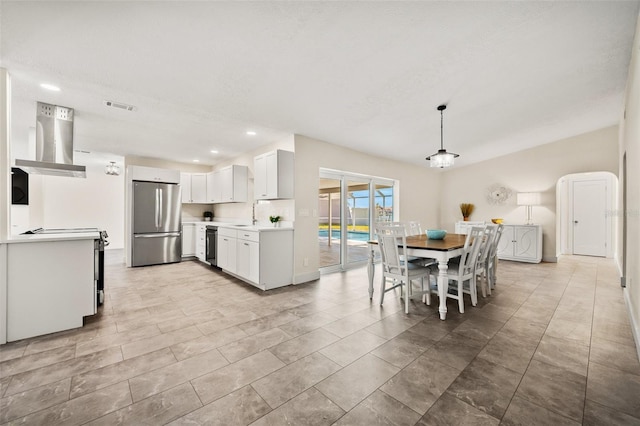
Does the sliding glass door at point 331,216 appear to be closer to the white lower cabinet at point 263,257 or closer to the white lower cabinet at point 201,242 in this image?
the white lower cabinet at point 263,257

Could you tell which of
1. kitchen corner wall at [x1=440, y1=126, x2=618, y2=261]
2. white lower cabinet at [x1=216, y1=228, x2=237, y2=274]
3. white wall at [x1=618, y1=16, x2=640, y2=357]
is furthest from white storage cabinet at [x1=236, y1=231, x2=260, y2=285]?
kitchen corner wall at [x1=440, y1=126, x2=618, y2=261]

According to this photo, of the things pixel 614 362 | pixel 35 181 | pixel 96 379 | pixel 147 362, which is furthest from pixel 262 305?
pixel 35 181

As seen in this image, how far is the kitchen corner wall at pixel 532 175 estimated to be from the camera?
5688mm

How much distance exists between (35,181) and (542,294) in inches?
407

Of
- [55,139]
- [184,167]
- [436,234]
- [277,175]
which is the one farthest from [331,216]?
[55,139]

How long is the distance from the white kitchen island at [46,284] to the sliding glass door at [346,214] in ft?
10.5

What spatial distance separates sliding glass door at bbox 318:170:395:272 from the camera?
522 cm

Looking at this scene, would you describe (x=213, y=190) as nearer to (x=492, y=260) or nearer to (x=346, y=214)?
(x=346, y=214)

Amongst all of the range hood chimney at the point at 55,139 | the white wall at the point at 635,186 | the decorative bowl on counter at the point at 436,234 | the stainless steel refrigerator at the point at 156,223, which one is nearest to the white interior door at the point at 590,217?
the white wall at the point at 635,186

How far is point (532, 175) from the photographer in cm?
648

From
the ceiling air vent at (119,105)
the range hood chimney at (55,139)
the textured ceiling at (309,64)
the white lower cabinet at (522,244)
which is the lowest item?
the white lower cabinet at (522,244)

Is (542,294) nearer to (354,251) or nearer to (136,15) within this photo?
(354,251)

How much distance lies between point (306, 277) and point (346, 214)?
1.57 metres

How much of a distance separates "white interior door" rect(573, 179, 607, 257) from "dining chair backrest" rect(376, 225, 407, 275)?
279 inches
